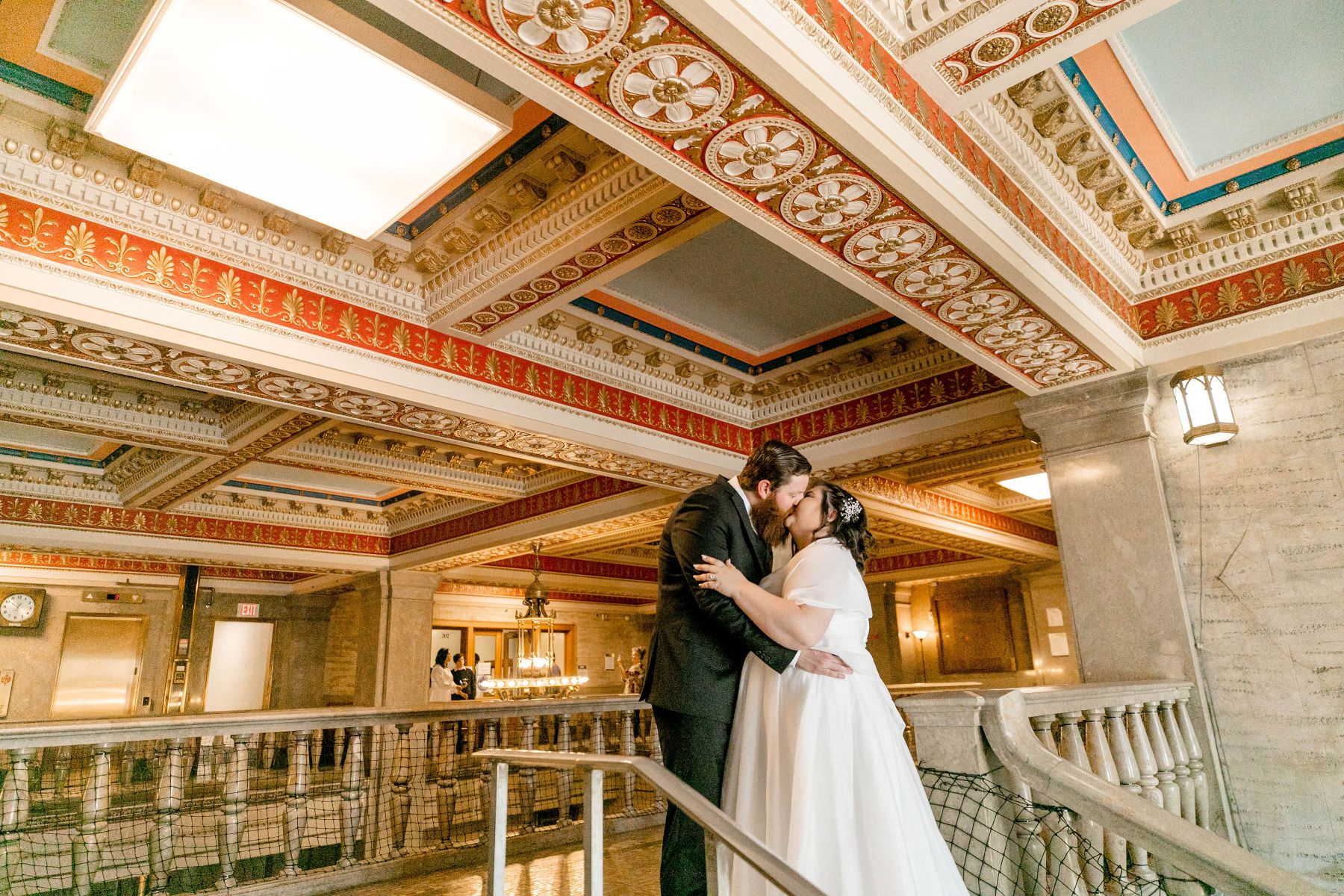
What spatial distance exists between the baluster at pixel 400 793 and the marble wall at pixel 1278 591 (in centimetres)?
451

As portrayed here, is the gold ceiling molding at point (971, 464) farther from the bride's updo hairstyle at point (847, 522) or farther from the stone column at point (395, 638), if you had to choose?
the stone column at point (395, 638)

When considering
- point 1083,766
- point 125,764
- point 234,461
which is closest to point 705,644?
point 1083,766

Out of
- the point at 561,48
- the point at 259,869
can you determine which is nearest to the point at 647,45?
the point at 561,48

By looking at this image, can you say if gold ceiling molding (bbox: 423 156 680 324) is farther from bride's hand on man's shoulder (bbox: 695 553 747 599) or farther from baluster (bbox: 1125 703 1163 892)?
baluster (bbox: 1125 703 1163 892)

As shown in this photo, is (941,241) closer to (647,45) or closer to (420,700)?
(647,45)

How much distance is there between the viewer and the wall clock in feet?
37.8

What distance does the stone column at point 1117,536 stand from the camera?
14.4 ft

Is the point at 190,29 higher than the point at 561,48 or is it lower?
higher

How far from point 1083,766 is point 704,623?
1871 millimetres

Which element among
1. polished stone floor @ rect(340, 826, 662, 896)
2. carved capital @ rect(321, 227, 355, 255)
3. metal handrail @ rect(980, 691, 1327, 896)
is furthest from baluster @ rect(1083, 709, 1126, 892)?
carved capital @ rect(321, 227, 355, 255)

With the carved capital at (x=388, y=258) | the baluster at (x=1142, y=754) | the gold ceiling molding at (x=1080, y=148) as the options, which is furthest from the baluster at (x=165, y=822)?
the gold ceiling molding at (x=1080, y=148)

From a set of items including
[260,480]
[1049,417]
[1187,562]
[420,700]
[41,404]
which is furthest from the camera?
[420,700]

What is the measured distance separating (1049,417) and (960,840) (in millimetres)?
3518

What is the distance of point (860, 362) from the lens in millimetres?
6484
